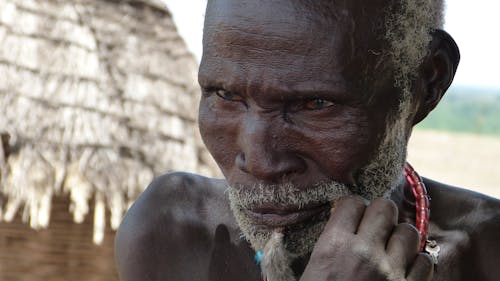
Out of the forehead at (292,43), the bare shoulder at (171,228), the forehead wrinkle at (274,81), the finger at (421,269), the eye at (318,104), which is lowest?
the bare shoulder at (171,228)

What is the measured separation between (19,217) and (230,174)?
2.84m

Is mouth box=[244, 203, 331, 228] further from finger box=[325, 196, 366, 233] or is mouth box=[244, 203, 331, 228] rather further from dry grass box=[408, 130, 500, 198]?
dry grass box=[408, 130, 500, 198]

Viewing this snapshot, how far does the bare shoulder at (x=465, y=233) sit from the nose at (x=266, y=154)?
2.16 feet

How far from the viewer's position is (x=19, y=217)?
14.0ft

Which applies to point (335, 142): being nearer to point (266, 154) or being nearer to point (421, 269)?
point (266, 154)

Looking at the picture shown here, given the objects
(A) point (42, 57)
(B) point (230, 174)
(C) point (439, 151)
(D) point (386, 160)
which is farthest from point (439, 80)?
(C) point (439, 151)

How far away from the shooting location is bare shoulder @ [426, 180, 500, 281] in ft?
6.87

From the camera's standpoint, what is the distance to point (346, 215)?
165 cm

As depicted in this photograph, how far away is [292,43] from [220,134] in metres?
0.27

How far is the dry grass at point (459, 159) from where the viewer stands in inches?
508

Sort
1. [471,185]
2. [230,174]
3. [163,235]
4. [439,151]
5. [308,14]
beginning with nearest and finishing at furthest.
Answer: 1. [308,14]
2. [230,174]
3. [163,235]
4. [471,185]
5. [439,151]

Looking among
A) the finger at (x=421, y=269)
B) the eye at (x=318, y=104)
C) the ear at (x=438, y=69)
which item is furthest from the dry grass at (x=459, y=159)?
the eye at (x=318, y=104)

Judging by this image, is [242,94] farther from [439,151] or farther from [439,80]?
[439,151]

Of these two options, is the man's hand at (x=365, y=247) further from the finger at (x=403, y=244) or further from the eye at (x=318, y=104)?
the eye at (x=318, y=104)
